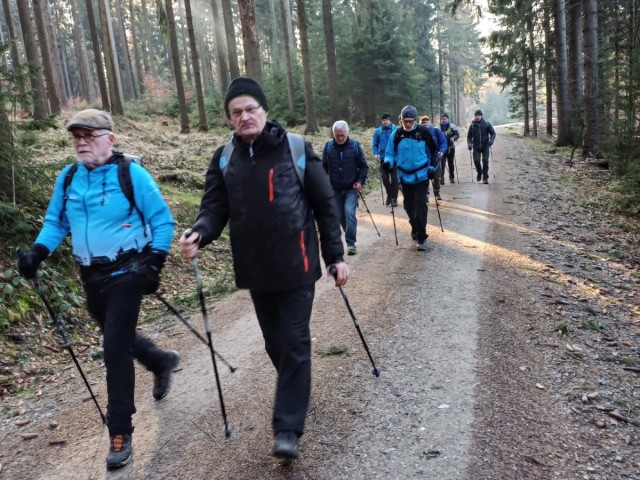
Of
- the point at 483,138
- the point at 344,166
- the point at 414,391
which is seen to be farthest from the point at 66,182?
the point at 483,138

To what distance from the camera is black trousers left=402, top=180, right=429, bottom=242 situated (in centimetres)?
882

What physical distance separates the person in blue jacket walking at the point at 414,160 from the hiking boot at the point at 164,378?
18.9ft

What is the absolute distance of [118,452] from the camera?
136 inches

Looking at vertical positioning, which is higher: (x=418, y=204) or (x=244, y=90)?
(x=244, y=90)

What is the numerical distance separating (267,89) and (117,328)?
101 feet

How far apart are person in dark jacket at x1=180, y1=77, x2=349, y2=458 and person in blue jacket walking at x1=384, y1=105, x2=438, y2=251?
579 cm

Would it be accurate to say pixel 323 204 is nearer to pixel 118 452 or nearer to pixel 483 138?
pixel 118 452

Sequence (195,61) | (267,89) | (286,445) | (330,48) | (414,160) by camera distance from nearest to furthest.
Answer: (286,445) → (414,160) → (330,48) → (195,61) → (267,89)

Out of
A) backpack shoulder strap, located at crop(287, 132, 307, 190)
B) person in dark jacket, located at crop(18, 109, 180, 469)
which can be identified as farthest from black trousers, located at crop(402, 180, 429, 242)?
person in dark jacket, located at crop(18, 109, 180, 469)

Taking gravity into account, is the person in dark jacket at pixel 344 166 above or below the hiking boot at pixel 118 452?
above

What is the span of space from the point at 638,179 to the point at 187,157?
499 inches

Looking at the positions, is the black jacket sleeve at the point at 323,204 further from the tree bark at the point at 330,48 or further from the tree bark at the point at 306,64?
the tree bark at the point at 330,48

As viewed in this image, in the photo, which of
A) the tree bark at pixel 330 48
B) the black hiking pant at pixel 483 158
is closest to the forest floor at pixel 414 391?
the black hiking pant at pixel 483 158

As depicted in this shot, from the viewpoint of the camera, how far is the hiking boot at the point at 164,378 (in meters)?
4.31
